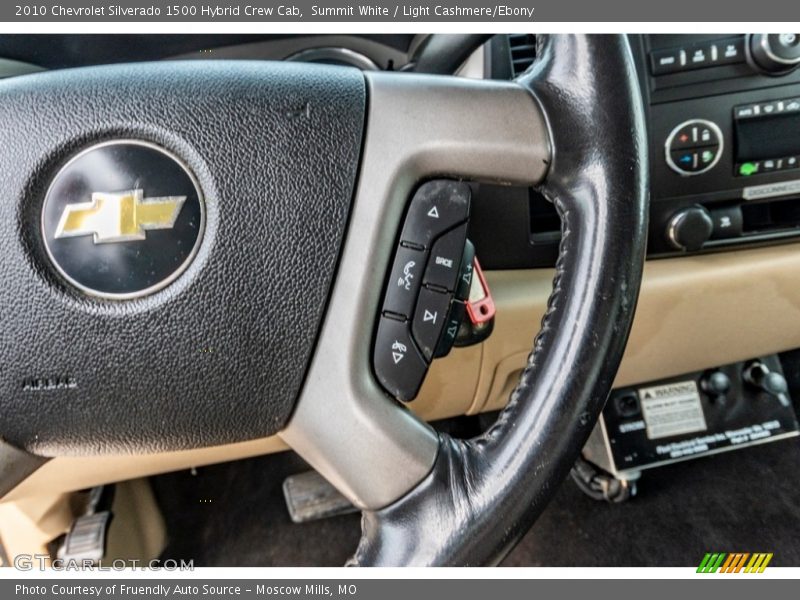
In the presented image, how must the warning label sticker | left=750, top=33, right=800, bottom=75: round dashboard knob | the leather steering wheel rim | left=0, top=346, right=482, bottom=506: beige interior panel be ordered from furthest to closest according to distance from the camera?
the warning label sticker < left=0, top=346, right=482, bottom=506: beige interior panel < left=750, top=33, right=800, bottom=75: round dashboard knob < the leather steering wheel rim

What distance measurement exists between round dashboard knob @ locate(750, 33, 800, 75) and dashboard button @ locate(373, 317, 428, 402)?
23.7 inches

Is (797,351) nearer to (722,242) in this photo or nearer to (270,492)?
(722,242)

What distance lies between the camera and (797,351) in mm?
1358

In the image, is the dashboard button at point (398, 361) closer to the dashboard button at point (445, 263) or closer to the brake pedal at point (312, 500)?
the dashboard button at point (445, 263)

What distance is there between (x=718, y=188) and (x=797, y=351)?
0.64 m

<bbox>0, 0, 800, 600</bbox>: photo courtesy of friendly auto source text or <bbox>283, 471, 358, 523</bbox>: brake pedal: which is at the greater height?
<bbox>0, 0, 800, 600</bbox>: photo courtesy of friendly auto source text

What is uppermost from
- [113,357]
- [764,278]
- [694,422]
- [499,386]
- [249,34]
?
[249,34]

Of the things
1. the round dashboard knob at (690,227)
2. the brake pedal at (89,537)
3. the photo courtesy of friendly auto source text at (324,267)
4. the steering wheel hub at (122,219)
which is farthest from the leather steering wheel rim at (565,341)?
the brake pedal at (89,537)

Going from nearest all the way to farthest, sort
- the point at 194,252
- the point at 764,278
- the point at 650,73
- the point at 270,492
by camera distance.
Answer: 1. the point at 194,252
2. the point at 650,73
3. the point at 764,278
4. the point at 270,492

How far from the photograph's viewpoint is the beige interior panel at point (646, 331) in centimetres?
93

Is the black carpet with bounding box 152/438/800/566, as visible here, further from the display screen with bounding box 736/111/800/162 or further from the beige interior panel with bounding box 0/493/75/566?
the display screen with bounding box 736/111/800/162

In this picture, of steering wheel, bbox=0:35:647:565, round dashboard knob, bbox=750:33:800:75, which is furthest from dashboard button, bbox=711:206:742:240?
steering wheel, bbox=0:35:647:565

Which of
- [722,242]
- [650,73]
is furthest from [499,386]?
[650,73]

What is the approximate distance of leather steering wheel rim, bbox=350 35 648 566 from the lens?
1.71 feet
